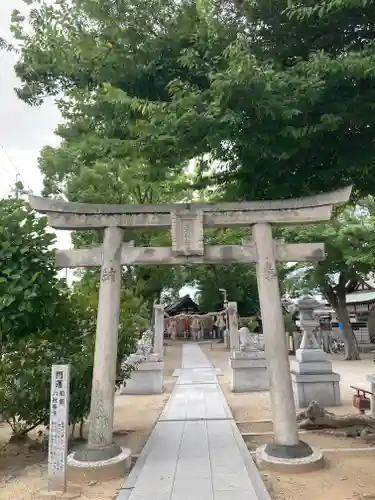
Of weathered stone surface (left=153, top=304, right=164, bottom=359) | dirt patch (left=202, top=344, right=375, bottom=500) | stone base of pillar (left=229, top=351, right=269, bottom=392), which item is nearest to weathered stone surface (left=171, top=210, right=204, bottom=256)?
dirt patch (left=202, top=344, right=375, bottom=500)

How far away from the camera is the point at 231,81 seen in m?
4.63

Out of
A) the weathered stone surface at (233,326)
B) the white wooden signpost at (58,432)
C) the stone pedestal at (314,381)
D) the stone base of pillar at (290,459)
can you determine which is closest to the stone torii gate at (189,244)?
the white wooden signpost at (58,432)

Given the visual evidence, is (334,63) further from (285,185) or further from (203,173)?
(203,173)

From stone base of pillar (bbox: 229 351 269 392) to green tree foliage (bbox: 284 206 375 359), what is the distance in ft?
15.3

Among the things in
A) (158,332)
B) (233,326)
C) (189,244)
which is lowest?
(158,332)

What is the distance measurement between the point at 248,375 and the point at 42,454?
7.73 m

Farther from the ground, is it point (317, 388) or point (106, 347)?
point (106, 347)

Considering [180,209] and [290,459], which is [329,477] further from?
[180,209]

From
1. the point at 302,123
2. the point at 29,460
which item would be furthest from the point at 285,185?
the point at 29,460

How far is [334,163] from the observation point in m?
6.33

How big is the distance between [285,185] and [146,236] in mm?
10780

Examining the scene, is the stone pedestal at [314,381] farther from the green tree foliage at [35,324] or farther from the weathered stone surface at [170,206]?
the green tree foliage at [35,324]

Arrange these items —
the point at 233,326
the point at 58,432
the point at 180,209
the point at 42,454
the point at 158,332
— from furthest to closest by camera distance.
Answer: the point at 233,326, the point at 158,332, the point at 42,454, the point at 180,209, the point at 58,432

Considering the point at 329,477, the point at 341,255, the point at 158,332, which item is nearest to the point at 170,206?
the point at 329,477
